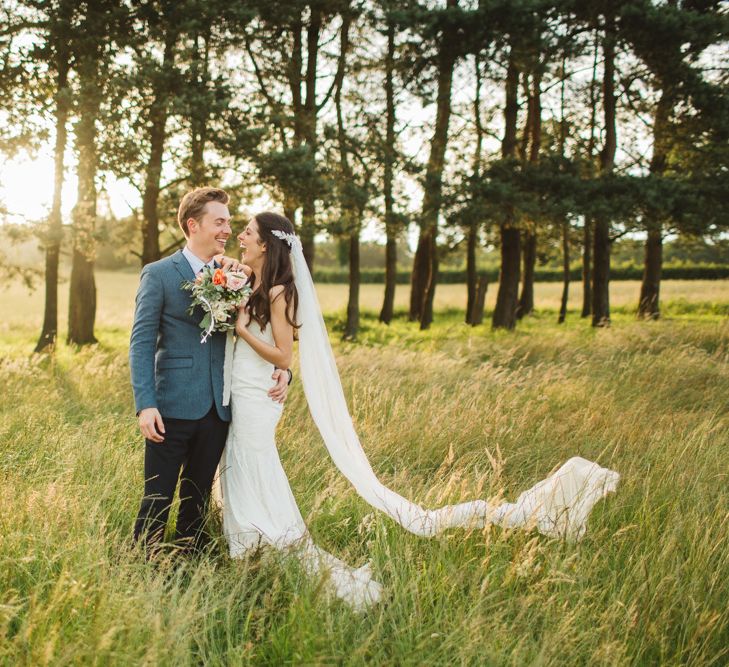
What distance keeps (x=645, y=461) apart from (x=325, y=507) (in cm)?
272

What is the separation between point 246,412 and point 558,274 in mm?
51845

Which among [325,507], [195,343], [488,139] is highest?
[488,139]

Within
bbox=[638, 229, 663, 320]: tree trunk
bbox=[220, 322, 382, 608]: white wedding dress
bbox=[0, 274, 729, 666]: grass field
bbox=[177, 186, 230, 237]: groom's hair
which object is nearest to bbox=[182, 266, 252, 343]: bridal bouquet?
bbox=[177, 186, 230, 237]: groom's hair

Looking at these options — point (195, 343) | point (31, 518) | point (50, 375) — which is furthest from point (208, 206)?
point (50, 375)

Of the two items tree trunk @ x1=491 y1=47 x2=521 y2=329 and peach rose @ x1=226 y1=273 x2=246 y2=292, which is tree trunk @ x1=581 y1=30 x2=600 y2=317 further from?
peach rose @ x1=226 y1=273 x2=246 y2=292

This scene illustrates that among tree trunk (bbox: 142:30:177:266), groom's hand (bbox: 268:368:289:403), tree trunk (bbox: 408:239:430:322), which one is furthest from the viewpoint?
tree trunk (bbox: 408:239:430:322)

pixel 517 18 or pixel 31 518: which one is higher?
pixel 517 18

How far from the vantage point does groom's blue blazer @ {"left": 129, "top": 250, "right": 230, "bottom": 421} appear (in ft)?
11.0

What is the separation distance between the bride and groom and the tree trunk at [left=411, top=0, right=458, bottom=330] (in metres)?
12.1

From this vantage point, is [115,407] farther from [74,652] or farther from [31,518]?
[74,652]

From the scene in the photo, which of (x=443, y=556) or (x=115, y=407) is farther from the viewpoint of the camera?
(x=115, y=407)

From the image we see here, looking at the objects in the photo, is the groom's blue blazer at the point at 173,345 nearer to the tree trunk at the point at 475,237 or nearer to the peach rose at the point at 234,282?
the peach rose at the point at 234,282

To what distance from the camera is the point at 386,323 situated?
2288 cm

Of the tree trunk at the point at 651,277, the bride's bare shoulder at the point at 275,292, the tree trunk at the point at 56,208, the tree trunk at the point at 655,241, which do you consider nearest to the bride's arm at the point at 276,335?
the bride's bare shoulder at the point at 275,292
